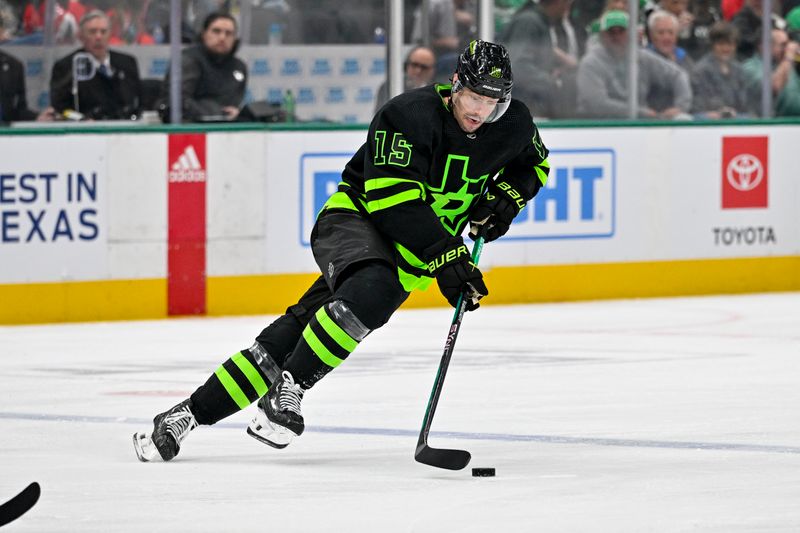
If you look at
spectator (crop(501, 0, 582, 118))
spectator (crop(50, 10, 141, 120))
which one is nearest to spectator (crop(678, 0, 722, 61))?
spectator (crop(501, 0, 582, 118))

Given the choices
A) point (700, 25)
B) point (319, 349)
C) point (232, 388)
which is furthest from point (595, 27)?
point (319, 349)

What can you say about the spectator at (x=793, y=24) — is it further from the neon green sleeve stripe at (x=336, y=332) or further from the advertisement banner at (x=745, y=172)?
the neon green sleeve stripe at (x=336, y=332)

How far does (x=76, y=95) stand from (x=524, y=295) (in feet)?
9.20

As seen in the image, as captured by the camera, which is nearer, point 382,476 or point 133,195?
point 382,476

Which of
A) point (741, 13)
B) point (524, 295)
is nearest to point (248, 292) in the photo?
point (524, 295)

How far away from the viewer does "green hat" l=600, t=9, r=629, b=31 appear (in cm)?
1101

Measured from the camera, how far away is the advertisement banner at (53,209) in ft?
30.2

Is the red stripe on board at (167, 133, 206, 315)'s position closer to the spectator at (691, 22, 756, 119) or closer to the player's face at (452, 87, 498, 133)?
the spectator at (691, 22, 756, 119)

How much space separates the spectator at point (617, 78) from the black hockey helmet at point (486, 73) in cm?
585

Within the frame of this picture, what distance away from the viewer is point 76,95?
31.3 ft

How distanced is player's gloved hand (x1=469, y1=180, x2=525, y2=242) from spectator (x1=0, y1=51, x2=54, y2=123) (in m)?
4.44

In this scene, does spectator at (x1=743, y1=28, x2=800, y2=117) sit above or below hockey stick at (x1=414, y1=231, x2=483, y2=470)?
above

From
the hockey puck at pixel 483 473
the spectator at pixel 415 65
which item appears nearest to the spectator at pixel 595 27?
the spectator at pixel 415 65

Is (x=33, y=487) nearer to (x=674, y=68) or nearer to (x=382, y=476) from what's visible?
(x=382, y=476)
